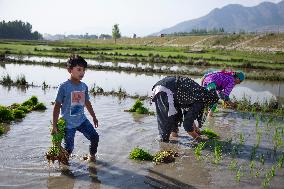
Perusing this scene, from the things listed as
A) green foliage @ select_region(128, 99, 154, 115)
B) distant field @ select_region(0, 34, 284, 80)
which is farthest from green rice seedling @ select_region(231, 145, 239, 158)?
distant field @ select_region(0, 34, 284, 80)

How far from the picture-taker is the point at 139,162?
21.1 ft

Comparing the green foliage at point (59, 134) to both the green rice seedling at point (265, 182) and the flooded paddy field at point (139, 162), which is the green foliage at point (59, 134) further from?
the green rice seedling at point (265, 182)

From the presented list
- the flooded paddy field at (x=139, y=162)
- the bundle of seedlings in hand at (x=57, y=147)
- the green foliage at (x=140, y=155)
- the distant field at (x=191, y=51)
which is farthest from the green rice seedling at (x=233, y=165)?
the distant field at (x=191, y=51)

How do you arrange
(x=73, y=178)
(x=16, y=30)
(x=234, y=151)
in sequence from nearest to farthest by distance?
1. (x=73, y=178)
2. (x=234, y=151)
3. (x=16, y=30)

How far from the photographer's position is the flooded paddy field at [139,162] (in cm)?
552

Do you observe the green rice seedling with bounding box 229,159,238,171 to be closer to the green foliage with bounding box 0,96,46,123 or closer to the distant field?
the green foliage with bounding box 0,96,46,123

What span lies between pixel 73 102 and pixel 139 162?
1572mm

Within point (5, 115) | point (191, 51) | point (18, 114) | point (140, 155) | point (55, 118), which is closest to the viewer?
point (55, 118)

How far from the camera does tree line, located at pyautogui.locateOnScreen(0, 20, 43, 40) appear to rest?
103 meters

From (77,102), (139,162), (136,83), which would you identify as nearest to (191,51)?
(136,83)

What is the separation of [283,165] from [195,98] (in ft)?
6.51

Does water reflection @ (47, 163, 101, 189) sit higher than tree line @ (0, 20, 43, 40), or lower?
lower

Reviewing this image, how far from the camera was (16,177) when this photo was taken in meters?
5.50

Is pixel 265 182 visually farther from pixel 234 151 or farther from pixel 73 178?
pixel 73 178
